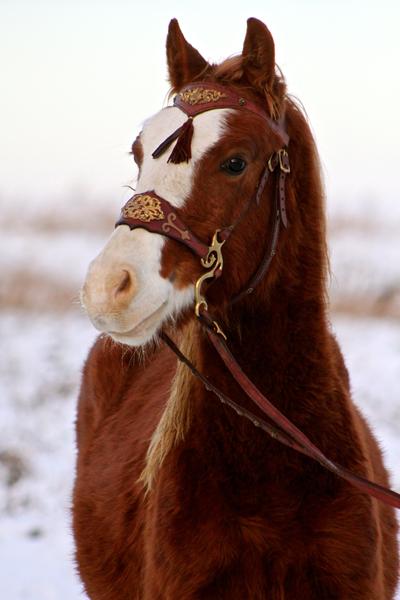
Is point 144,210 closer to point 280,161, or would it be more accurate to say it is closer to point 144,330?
point 144,330

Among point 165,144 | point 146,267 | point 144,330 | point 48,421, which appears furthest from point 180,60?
point 48,421

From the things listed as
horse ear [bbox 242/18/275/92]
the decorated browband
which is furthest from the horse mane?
horse ear [bbox 242/18/275/92]

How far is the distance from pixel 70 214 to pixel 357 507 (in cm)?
1743

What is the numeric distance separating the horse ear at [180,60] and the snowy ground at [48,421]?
9.31ft

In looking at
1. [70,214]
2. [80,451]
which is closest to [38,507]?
[80,451]

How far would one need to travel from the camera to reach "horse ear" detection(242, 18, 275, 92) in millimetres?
2629

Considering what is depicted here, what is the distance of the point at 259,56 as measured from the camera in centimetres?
267

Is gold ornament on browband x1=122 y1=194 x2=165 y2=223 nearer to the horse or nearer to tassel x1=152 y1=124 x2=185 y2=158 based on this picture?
the horse

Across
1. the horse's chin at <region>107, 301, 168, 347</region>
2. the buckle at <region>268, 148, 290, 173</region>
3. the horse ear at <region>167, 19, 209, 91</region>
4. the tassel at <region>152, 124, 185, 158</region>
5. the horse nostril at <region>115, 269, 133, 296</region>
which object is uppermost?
the horse ear at <region>167, 19, 209, 91</region>

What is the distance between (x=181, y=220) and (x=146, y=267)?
0.69 feet

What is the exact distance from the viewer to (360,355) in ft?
32.8

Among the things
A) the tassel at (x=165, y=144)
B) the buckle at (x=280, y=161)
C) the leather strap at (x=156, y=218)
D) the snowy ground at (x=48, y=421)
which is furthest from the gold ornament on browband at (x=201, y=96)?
the snowy ground at (x=48, y=421)

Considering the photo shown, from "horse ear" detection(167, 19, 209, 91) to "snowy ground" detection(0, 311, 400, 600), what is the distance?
2838 mm

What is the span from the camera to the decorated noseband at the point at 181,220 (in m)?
2.39
